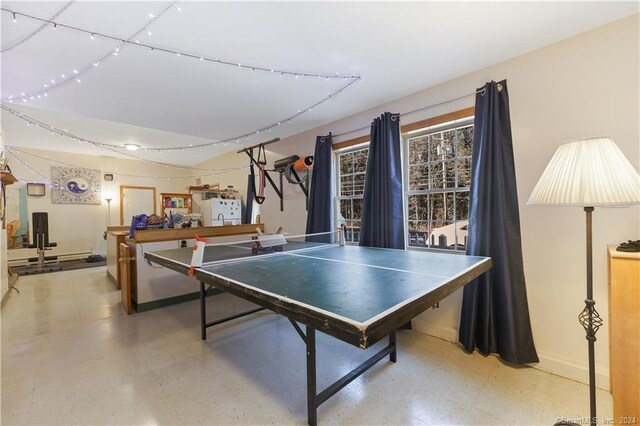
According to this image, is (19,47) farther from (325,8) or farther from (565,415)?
(565,415)

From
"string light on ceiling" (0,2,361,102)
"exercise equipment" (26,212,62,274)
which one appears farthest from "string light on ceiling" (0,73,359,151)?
"exercise equipment" (26,212,62,274)

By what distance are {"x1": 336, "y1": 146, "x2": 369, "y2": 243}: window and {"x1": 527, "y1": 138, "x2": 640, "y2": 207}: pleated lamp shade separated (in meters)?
2.38

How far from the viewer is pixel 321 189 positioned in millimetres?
3844

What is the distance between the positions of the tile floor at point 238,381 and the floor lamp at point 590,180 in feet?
2.27

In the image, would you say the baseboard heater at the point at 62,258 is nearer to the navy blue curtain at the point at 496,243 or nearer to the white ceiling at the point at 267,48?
the white ceiling at the point at 267,48

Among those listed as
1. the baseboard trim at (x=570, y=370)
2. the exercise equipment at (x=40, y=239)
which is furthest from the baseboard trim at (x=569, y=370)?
the exercise equipment at (x=40, y=239)

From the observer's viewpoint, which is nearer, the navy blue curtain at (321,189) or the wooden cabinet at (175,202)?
the navy blue curtain at (321,189)

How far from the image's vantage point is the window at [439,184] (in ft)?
9.07

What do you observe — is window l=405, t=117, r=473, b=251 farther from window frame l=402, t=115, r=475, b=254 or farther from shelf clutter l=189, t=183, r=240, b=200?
shelf clutter l=189, t=183, r=240, b=200

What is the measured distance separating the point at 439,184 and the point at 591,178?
167 centimetres

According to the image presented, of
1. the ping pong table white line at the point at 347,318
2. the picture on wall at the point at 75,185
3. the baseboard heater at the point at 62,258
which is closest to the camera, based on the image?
the ping pong table white line at the point at 347,318

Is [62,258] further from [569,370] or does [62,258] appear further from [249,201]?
[569,370]

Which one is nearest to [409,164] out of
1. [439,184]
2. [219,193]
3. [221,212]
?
[439,184]

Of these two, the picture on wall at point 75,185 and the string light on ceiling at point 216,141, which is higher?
the string light on ceiling at point 216,141
